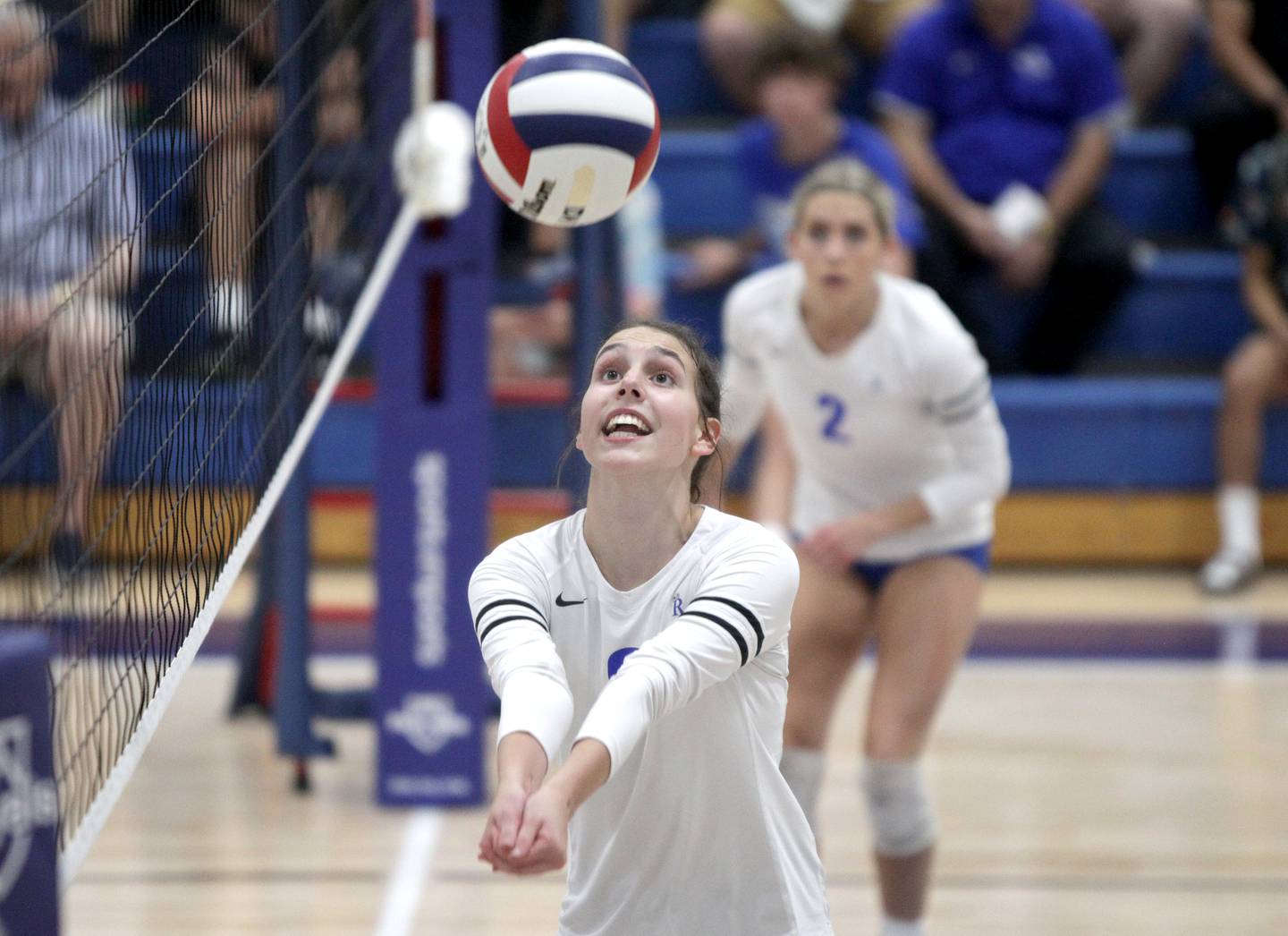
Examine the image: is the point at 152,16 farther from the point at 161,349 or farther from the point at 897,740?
the point at 897,740

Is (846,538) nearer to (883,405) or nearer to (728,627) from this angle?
(883,405)

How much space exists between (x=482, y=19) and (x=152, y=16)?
6.48 feet

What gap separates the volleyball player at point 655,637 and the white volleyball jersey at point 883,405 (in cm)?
135

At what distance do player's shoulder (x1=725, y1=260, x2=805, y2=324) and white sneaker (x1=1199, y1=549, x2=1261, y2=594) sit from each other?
405 cm

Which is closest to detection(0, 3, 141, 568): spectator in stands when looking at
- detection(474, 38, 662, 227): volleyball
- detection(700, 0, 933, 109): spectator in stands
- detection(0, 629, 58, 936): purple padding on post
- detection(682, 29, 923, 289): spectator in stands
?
detection(0, 629, 58, 936): purple padding on post

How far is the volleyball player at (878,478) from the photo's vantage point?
371cm

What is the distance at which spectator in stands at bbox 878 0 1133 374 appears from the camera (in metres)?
7.62

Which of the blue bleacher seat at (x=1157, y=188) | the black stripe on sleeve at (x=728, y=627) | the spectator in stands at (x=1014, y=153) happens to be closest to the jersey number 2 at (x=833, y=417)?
the black stripe on sleeve at (x=728, y=627)

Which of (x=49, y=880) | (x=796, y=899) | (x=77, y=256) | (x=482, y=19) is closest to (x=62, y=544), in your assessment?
(x=77, y=256)

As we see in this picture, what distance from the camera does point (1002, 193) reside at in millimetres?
7801

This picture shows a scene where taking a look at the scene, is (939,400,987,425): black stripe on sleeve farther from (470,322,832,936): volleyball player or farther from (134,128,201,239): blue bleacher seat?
(134,128,201,239): blue bleacher seat

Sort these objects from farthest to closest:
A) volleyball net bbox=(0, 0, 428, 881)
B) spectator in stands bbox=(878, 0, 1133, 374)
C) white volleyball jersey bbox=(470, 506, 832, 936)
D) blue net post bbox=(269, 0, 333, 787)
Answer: spectator in stands bbox=(878, 0, 1133, 374) → blue net post bbox=(269, 0, 333, 787) → volleyball net bbox=(0, 0, 428, 881) → white volleyball jersey bbox=(470, 506, 832, 936)

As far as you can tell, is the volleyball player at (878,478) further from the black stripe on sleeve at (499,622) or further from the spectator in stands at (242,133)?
the black stripe on sleeve at (499,622)

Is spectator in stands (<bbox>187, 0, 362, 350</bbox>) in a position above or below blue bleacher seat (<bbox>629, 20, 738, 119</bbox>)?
below
